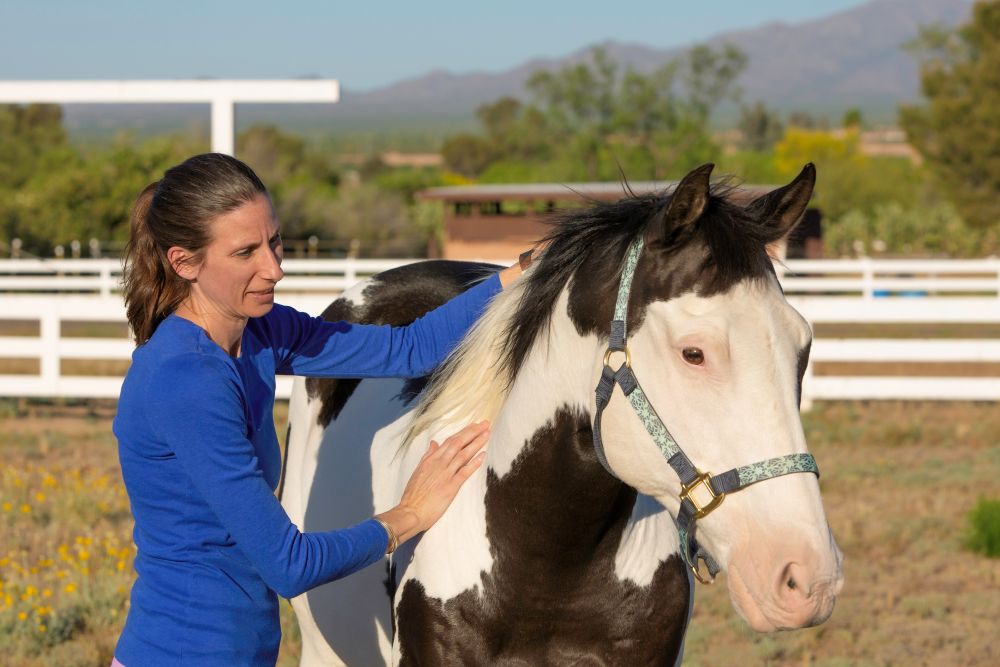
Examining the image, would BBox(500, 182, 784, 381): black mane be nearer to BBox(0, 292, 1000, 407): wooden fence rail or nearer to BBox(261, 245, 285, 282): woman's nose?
BBox(261, 245, 285, 282): woman's nose

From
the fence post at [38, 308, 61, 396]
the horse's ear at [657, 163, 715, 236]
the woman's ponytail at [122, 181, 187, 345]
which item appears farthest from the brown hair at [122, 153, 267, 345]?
the fence post at [38, 308, 61, 396]

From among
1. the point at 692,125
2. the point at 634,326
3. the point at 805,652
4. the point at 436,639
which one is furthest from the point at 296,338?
the point at 692,125

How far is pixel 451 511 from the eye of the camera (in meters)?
2.70

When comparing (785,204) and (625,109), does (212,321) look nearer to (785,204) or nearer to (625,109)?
(785,204)

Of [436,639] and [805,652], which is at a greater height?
[436,639]

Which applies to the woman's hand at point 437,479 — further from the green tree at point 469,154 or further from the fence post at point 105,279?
the green tree at point 469,154

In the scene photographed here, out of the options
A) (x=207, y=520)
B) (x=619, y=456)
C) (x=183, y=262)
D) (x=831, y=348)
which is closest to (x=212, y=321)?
(x=183, y=262)

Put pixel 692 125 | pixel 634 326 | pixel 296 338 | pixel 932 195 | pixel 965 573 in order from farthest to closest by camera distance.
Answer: pixel 932 195 < pixel 692 125 < pixel 965 573 < pixel 296 338 < pixel 634 326

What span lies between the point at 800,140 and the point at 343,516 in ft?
313

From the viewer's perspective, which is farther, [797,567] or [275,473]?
[275,473]

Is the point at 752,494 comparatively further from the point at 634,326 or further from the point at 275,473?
the point at 275,473

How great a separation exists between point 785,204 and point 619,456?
24.4 inches

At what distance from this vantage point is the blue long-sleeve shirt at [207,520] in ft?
7.41

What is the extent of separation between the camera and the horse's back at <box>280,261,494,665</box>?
10.8 ft
